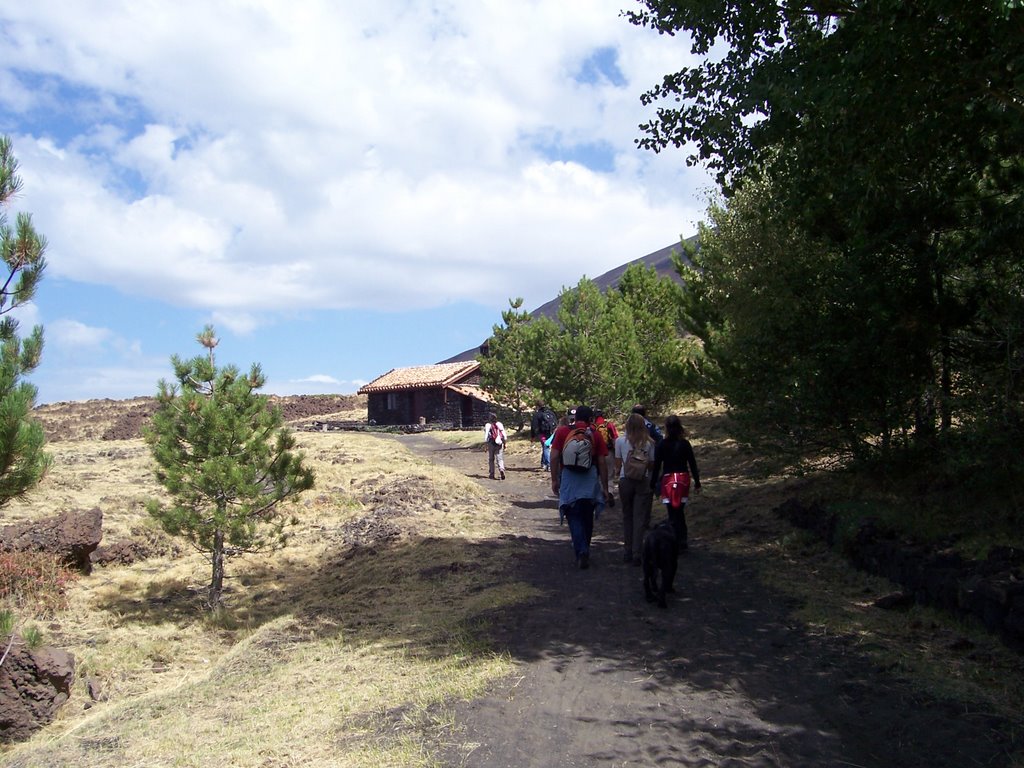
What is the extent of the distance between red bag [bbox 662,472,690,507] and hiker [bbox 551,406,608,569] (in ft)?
2.22

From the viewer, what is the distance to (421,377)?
2009 inches

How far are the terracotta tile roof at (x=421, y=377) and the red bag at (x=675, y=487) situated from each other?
1514 inches

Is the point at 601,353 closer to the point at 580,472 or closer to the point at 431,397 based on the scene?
the point at 580,472

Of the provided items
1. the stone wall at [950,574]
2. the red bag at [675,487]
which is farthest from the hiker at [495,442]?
the stone wall at [950,574]

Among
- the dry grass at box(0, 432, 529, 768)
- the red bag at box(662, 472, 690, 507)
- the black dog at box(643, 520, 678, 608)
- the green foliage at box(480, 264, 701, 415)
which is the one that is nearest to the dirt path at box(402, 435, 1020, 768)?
the black dog at box(643, 520, 678, 608)

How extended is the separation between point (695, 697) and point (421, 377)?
4633cm

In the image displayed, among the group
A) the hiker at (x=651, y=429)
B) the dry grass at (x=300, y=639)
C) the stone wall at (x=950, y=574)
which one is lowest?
the dry grass at (x=300, y=639)

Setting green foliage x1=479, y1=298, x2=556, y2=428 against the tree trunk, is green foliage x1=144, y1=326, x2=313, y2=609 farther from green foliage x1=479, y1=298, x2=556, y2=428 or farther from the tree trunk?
green foliage x1=479, y1=298, x2=556, y2=428

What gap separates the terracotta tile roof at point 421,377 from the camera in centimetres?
4878

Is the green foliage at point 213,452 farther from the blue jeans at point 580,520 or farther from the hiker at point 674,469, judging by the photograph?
the hiker at point 674,469

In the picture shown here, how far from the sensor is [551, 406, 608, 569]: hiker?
8.52 m

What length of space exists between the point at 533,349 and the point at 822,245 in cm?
1890

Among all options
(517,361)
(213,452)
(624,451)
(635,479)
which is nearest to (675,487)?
(635,479)

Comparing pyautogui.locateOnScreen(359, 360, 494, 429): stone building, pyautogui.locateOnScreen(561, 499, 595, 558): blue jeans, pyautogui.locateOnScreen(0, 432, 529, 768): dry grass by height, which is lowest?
pyautogui.locateOnScreen(0, 432, 529, 768): dry grass
